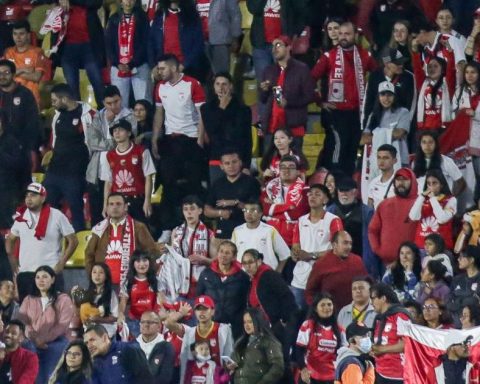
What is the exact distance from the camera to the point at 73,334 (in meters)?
18.3

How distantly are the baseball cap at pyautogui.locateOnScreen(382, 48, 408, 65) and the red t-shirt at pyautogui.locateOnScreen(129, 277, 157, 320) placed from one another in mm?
3603

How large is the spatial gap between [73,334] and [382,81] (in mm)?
4047

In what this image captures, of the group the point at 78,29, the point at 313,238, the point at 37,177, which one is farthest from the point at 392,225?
the point at 78,29

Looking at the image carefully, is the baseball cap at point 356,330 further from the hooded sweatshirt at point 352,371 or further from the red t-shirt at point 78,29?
the red t-shirt at point 78,29

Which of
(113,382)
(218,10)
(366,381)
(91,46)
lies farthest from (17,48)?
(366,381)

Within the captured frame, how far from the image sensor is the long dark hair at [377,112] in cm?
1995

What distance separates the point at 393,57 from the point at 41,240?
3975 millimetres

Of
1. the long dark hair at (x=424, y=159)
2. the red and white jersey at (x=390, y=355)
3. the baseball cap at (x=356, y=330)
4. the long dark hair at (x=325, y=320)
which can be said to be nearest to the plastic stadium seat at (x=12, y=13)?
the long dark hair at (x=424, y=159)

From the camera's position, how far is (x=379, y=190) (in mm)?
19141

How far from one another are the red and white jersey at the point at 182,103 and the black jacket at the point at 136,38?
1.07 meters

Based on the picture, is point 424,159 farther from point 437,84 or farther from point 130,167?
point 130,167

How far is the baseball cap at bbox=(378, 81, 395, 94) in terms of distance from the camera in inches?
783

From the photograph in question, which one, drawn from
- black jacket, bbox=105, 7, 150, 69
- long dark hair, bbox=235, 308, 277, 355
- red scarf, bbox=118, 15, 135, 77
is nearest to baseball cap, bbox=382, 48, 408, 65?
black jacket, bbox=105, 7, 150, 69

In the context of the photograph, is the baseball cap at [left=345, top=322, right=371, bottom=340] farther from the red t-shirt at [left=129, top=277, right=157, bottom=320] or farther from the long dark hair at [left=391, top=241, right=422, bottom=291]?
the red t-shirt at [left=129, top=277, right=157, bottom=320]
